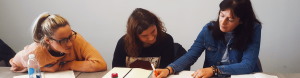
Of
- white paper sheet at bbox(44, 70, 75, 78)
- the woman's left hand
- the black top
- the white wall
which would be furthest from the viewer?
the white wall

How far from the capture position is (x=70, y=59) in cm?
128

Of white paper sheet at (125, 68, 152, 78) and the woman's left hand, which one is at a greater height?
the woman's left hand

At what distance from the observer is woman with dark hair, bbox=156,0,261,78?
1.08m

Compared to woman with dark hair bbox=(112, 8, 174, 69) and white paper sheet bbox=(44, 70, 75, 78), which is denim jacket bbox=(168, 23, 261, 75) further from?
white paper sheet bbox=(44, 70, 75, 78)

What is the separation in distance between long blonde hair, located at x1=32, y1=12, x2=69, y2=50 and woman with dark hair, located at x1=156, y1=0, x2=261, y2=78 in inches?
22.7

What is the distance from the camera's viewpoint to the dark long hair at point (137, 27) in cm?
122

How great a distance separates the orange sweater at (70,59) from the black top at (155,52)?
0.48ft

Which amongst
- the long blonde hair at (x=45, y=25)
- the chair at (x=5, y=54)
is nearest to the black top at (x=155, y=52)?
the long blonde hair at (x=45, y=25)

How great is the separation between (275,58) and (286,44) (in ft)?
0.55

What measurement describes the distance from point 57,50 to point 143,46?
52 centimetres

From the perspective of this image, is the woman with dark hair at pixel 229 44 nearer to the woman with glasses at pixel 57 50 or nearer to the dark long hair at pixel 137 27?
the dark long hair at pixel 137 27

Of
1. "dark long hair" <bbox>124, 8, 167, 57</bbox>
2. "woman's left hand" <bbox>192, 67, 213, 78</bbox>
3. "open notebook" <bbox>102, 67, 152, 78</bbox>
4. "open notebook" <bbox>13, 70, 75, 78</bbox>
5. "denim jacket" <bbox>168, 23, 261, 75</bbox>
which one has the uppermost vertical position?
"dark long hair" <bbox>124, 8, 167, 57</bbox>

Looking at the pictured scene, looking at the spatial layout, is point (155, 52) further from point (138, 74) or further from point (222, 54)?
point (222, 54)

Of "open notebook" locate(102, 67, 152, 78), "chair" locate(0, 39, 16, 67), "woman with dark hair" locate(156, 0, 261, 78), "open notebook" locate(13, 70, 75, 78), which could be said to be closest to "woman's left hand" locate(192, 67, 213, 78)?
"woman with dark hair" locate(156, 0, 261, 78)
